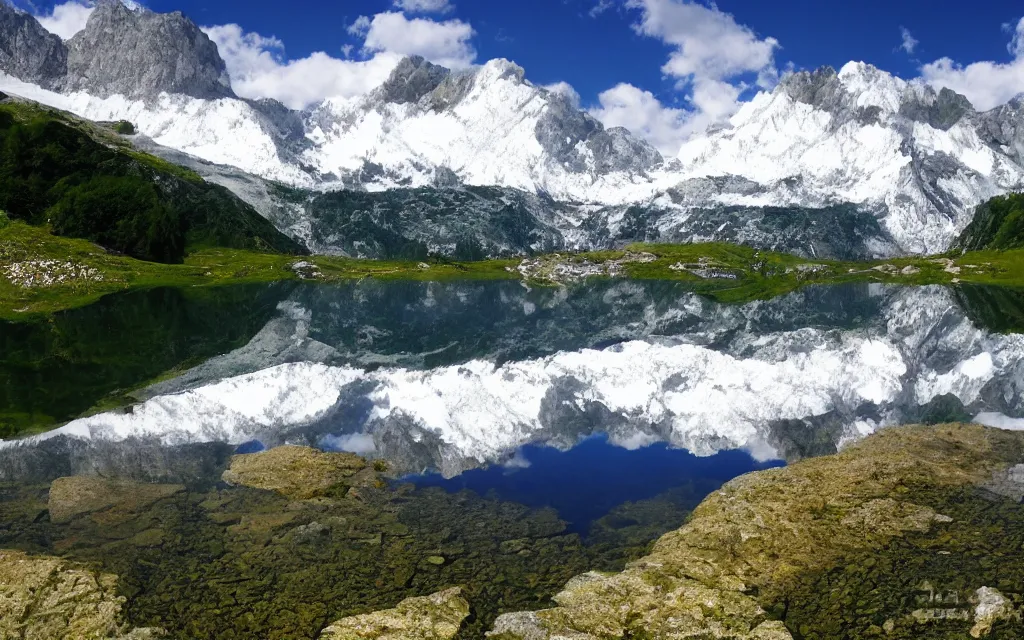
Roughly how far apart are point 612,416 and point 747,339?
48271mm

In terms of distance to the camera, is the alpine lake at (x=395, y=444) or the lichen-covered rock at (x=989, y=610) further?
the alpine lake at (x=395, y=444)

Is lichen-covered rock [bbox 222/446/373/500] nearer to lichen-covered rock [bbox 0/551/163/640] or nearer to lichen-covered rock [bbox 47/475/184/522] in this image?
lichen-covered rock [bbox 47/475/184/522]

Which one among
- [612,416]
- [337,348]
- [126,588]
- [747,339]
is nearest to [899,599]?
[126,588]

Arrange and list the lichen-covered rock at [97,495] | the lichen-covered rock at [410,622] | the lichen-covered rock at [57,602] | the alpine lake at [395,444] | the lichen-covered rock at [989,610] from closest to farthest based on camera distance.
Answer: the lichen-covered rock at [989,610] < the lichen-covered rock at [410,622] < the lichen-covered rock at [57,602] < the alpine lake at [395,444] < the lichen-covered rock at [97,495]

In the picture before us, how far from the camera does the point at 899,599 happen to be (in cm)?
2053

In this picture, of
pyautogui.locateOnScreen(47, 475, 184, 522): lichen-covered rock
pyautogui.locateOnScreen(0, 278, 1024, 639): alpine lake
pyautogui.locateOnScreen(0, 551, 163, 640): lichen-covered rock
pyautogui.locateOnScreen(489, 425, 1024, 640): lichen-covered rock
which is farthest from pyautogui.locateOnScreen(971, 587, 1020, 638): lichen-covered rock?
pyautogui.locateOnScreen(47, 475, 184, 522): lichen-covered rock

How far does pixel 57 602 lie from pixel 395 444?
19.8 meters

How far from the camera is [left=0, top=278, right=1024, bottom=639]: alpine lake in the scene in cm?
2389

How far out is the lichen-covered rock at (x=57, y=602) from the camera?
1998 centimetres

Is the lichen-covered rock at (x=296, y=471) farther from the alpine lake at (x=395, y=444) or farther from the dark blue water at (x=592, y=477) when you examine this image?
the dark blue water at (x=592, y=477)

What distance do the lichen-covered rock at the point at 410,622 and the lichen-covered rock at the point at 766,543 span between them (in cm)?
141

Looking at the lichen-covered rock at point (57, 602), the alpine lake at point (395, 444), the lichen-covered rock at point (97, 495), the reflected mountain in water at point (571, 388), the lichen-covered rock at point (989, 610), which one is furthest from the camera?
the reflected mountain in water at point (571, 388)

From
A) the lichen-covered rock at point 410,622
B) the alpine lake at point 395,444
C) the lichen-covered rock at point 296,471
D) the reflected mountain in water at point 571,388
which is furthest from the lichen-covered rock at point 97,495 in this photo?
the lichen-covered rock at point 410,622

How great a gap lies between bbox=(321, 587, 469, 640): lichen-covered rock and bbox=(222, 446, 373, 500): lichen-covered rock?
11.3 meters
